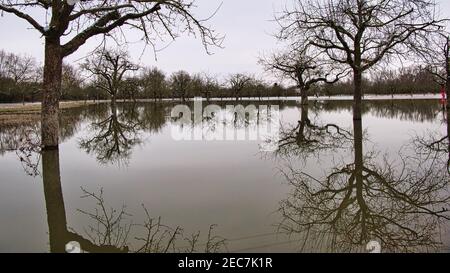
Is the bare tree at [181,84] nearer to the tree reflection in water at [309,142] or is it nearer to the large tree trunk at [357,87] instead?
the large tree trunk at [357,87]

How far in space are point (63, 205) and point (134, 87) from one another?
61.2m

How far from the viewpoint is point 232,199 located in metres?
5.36

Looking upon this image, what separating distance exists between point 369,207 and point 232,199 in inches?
76.4

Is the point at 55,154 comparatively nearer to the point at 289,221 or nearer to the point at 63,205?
the point at 63,205

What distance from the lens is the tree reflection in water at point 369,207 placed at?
3.79m

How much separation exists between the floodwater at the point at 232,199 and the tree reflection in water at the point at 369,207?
0.05 ft

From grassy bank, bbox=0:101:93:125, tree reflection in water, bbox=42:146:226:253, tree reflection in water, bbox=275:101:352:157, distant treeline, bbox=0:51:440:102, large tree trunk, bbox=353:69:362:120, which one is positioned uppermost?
distant treeline, bbox=0:51:440:102

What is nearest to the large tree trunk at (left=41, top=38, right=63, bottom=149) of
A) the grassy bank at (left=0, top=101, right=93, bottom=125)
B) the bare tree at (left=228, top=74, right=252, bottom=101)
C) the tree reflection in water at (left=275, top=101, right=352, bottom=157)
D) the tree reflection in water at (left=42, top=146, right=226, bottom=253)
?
the tree reflection in water at (left=42, top=146, right=226, bottom=253)

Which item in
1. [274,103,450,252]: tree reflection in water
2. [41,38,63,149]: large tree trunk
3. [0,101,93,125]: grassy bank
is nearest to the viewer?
[274,103,450,252]: tree reflection in water

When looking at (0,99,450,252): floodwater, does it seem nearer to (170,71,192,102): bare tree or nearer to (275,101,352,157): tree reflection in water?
(275,101,352,157): tree reflection in water

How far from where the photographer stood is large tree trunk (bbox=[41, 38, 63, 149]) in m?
10.5

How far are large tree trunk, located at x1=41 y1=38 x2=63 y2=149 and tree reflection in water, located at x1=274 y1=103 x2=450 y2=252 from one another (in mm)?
7378

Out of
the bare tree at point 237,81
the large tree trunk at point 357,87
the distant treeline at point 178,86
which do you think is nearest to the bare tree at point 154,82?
the distant treeline at point 178,86
